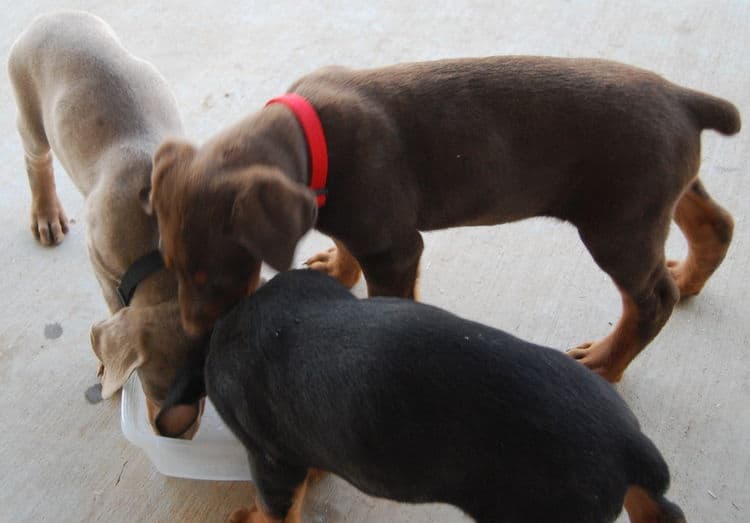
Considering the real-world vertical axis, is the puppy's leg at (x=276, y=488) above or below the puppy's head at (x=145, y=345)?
below

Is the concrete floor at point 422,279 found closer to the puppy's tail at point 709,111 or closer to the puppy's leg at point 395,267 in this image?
the puppy's leg at point 395,267

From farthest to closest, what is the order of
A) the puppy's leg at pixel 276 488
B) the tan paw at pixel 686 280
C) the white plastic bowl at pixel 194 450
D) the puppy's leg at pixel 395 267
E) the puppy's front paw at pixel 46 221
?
the puppy's front paw at pixel 46 221
the tan paw at pixel 686 280
the puppy's leg at pixel 395 267
the white plastic bowl at pixel 194 450
the puppy's leg at pixel 276 488

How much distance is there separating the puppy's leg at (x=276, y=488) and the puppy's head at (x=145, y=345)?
273 mm

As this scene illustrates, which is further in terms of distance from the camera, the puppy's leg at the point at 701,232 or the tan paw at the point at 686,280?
the tan paw at the point at 686,280

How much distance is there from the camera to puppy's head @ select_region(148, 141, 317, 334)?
1703 millimetres

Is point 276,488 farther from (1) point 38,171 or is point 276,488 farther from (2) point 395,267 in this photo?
(1) point 38,171

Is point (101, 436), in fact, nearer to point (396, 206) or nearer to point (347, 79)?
point (396, 206)

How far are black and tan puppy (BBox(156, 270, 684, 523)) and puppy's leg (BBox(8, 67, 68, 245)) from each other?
5.05 feet

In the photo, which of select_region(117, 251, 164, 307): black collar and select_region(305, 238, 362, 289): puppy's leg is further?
select_region(305, 238, 362, 289): puppy's leg

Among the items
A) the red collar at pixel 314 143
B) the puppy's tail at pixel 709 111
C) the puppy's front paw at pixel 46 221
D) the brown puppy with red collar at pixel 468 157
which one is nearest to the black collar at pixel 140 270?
the brown puppy with red collar at pixel 468 157

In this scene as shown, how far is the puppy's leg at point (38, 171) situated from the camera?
109 inches

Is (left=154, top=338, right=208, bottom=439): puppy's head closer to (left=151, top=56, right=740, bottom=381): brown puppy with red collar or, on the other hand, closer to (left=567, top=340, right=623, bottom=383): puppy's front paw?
(left=151, top=56, right=740, bottom=381): brown puppy with red collar

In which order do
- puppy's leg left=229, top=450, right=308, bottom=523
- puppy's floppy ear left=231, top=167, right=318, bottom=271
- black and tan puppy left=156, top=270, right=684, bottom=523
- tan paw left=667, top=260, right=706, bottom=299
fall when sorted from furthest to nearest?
1. tan paw left=667, top=260, right=706, bottom=299
2. puppy's leg left=229, top=450, right=308, bottom=523
3. puppy's floppy ear left=231, top=167, right=318, bottom=271
4. black and tan puppy left=156, top=270, right=684, bottom=523

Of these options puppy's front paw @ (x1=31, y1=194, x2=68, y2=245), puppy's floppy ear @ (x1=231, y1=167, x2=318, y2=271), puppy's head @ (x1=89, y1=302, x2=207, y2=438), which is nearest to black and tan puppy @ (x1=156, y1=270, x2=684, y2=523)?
puppy's floppy ear @ (x1=231, y1=167, x2=318, y2=271)
